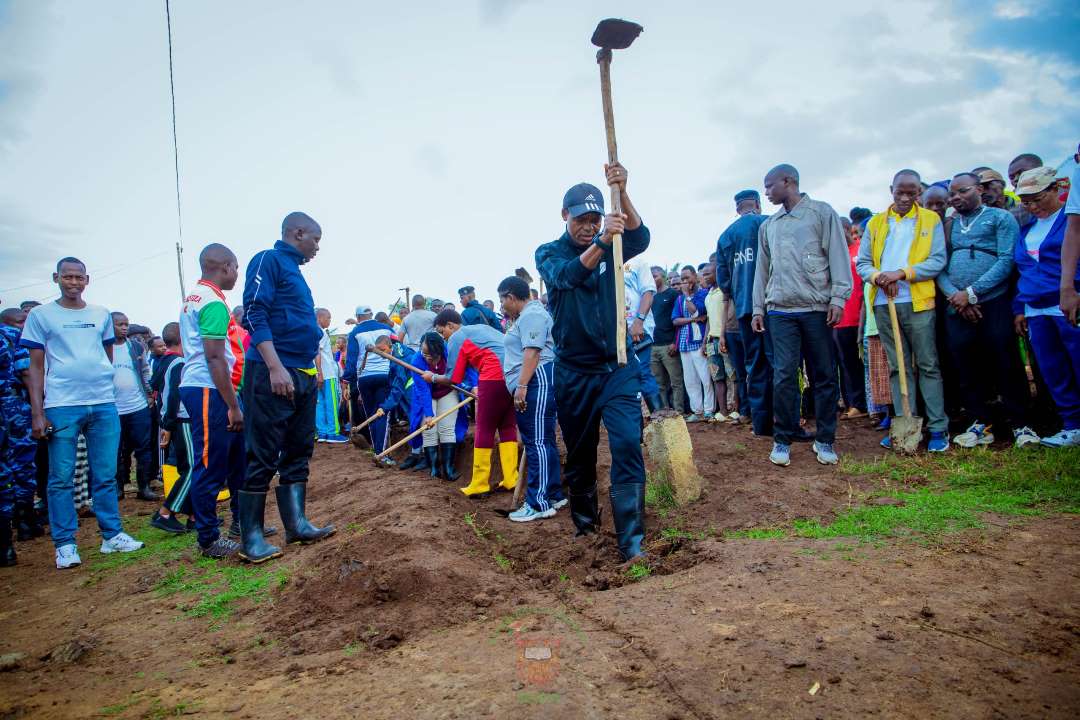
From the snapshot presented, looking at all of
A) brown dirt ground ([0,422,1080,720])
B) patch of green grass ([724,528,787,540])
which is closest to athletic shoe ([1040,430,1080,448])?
brown dirt ground ([0,422,1080,720])

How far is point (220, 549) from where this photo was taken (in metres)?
A: 4.52

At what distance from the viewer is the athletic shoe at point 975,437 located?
16.6 feet

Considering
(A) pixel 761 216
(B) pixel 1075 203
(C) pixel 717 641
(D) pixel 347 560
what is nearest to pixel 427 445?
(D) pixel 347 560

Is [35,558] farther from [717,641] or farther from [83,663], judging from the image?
[717,641]

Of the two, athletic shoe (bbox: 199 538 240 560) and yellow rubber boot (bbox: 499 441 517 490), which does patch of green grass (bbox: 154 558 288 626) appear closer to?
athletic shoe (bbox: 199 538 240 560)

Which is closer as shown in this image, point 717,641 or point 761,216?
point 717,641

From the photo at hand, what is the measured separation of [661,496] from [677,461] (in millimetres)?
277

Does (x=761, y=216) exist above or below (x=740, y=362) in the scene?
above

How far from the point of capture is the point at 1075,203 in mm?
3625

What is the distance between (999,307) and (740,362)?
9.14 ft

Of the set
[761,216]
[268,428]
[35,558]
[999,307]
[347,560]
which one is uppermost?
[761,216]

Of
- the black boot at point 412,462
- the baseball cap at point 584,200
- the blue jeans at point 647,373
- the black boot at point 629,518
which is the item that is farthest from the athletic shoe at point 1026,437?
the black boot at point 412,462

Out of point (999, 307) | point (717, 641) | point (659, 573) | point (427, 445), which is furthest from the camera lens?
point (427, 445)

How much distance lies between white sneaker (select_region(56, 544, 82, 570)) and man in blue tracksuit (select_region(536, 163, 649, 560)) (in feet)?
12.4
